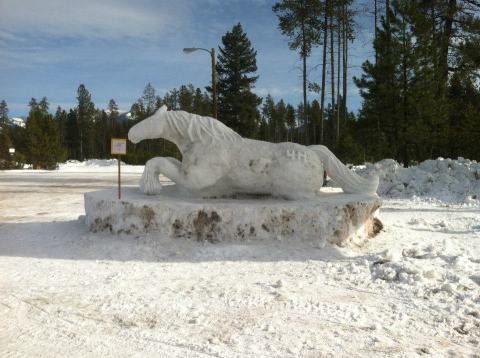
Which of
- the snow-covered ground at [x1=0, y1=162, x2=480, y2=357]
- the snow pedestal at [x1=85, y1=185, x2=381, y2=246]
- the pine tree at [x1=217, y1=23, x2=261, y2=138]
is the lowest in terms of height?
the snow-covered ground at [x1=0, y1=162, x2=480, y2=357]

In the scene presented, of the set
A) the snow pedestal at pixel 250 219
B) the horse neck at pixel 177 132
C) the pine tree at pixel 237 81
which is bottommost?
the snow pedestal at pixel 250 219

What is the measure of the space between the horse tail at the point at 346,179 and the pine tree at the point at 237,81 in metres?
17.5

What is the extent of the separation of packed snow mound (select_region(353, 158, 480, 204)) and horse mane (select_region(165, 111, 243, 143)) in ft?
16.1

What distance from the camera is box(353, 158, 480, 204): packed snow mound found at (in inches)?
356

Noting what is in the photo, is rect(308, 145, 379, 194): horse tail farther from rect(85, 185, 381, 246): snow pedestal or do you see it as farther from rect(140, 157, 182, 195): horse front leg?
rect(140, 157, 182, 195): horse front leg

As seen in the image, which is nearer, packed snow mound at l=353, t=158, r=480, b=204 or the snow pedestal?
the snow pedestal

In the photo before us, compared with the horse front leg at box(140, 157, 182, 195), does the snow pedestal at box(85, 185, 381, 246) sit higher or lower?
lower

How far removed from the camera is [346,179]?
564 cm

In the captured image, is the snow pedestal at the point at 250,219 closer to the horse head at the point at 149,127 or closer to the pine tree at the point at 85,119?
the horse head at the point at 149,127

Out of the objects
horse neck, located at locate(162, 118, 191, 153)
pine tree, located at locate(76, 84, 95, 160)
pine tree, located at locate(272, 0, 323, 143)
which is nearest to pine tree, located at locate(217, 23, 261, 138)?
pine tree, located at locate(272, 0, 323, 143)

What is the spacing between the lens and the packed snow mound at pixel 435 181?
9047mm

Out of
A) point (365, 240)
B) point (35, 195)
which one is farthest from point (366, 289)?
point (35, 195)

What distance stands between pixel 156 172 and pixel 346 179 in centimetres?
275

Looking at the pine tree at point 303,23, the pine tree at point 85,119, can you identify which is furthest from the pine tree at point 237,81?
the pine tree at point 85,119
